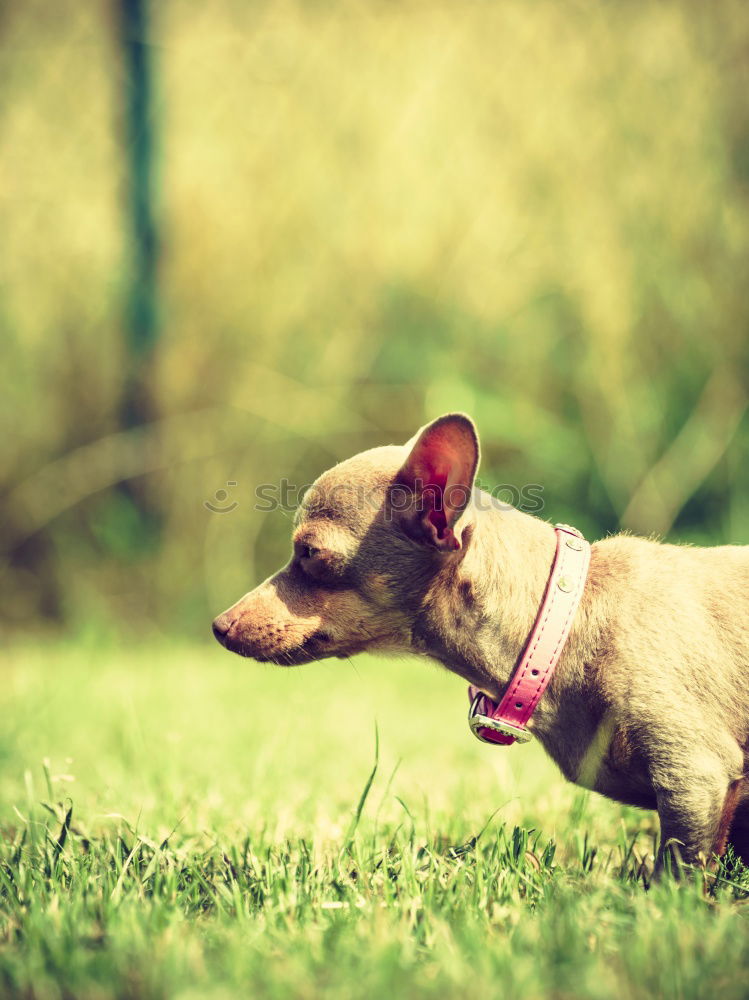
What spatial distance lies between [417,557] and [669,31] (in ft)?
16.2

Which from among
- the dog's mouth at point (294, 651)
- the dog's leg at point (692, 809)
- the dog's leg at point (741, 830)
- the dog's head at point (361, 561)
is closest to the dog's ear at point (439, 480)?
the dog's head at point (361, 561)

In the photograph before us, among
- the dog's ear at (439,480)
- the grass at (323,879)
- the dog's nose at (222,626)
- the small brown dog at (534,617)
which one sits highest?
the dog's ear at (439,480)

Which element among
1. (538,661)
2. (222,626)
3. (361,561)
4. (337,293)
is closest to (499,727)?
(538,661)

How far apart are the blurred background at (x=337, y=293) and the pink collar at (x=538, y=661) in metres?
3.09

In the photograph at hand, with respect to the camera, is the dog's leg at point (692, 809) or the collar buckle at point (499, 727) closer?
the dog's leg at point (692, 809)

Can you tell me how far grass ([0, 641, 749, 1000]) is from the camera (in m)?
1.71

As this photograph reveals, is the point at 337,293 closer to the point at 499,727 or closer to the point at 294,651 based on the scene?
the point at 294,651

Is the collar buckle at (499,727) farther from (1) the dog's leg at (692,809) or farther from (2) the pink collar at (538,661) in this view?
(1) the dog's leg at (692,809)

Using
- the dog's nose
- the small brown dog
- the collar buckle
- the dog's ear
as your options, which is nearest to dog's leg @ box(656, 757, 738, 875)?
the small brown dog

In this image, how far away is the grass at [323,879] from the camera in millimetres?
1707

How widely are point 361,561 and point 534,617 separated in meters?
0.44

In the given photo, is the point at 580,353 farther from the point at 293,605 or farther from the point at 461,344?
the point at 293,605

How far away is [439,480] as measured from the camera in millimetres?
2521

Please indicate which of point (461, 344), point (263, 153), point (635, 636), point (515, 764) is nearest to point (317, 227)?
point (263, 153)
